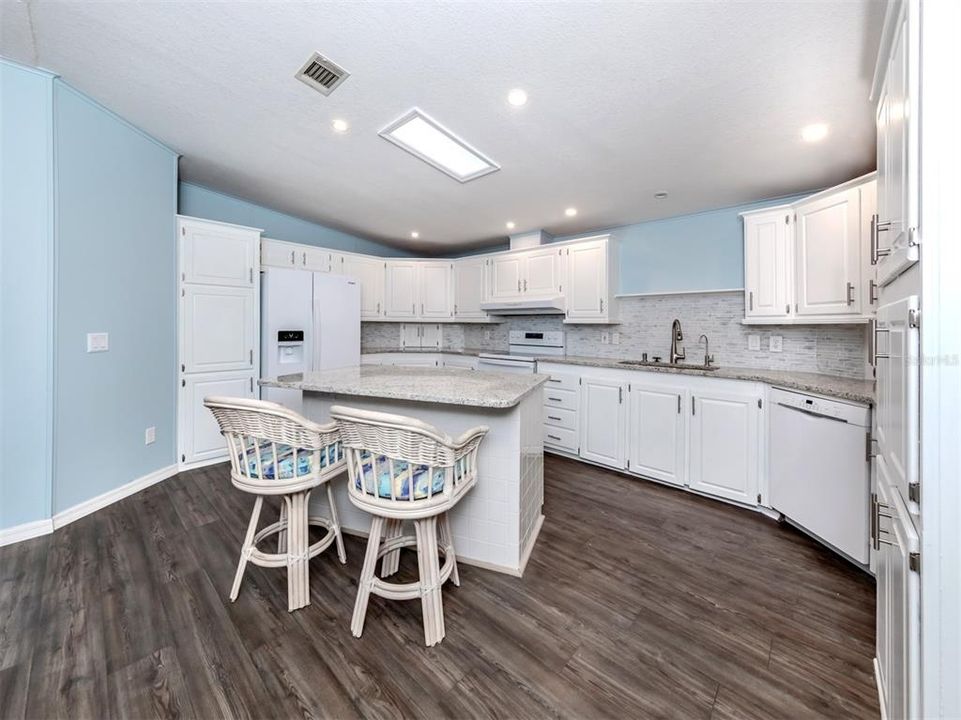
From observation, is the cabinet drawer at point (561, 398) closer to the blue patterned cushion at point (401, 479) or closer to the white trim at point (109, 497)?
the blue patterned cushion at point (401, 479)

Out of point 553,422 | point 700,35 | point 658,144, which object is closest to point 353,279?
point 553,422

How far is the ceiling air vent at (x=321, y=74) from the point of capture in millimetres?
1731

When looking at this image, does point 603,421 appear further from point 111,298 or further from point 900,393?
point 111,298

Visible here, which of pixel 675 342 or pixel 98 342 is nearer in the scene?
pixel 98 342

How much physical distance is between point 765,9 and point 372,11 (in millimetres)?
1522

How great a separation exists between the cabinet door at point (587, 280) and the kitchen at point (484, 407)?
0.14 feet

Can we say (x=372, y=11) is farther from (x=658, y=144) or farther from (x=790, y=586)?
Result: (x=790, y=586)

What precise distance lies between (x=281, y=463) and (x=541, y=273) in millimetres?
3347

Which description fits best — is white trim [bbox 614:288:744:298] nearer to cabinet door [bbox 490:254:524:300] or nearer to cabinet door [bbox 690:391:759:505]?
cabinet door [bbox 690:391:759:505]

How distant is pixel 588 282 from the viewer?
3799 mm

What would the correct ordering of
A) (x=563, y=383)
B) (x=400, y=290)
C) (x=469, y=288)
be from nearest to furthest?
(x=563, y=383)
(x=469, y=288)
(x=400, y=290)

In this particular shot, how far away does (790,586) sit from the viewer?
1.76 meters

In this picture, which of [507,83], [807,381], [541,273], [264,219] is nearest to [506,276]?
[541,273]

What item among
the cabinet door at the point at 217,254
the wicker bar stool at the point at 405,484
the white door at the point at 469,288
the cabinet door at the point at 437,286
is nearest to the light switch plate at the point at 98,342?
the cabinet door at the point at 217,254
